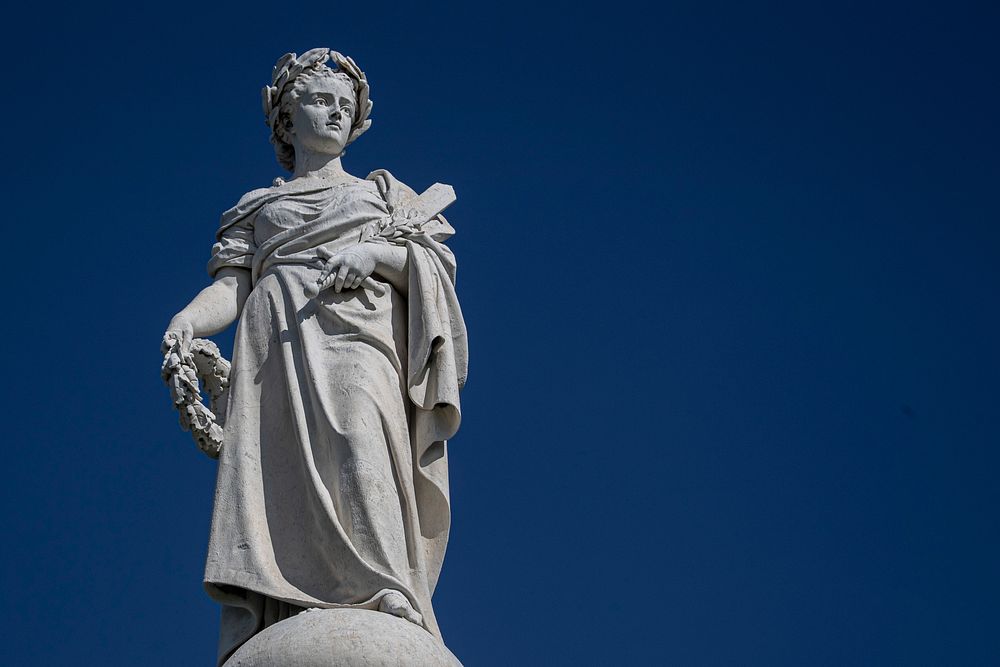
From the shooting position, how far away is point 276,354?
12.6m

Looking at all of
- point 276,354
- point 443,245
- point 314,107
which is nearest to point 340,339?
point 276,354

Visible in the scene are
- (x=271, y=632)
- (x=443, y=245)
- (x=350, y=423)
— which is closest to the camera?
(x=271, y=632)

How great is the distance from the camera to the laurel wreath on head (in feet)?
45.4

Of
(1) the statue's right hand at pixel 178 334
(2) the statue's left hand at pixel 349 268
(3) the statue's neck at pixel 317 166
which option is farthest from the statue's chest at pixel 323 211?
(1) the statue's right hand at pixel 178 334

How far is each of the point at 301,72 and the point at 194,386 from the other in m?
2.92

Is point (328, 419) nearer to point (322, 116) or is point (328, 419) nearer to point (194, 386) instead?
point (194, 386)

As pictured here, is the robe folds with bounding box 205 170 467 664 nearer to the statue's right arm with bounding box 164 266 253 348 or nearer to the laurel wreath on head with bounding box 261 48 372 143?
the statue's right arm with bounding box 164 266 253 348

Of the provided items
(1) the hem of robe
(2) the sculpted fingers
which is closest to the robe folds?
(1) the hem of robe

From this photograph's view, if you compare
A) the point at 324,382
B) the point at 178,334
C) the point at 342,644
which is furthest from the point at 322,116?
the point at 342,644

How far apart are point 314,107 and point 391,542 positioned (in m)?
3.77

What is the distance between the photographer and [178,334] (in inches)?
491

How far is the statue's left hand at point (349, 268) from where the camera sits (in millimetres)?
12570

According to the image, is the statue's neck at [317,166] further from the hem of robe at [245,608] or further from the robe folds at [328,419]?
the hem of robe at [245,608]

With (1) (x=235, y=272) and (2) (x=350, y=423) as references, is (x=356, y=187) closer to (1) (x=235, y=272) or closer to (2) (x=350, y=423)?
(1) (x=235, y=272)
